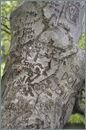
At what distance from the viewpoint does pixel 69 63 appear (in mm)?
809

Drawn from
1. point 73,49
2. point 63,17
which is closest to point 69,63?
point 73,49

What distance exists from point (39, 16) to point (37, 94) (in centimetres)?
24

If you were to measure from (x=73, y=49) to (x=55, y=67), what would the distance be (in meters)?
0.08

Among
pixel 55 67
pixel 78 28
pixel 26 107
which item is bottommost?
pixel 26 107

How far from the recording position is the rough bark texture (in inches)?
29.4

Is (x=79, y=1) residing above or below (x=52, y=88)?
above

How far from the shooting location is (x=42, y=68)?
0.79 metres

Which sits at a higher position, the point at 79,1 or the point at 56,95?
the point at 79,1

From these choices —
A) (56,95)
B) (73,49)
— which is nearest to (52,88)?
(56,95)

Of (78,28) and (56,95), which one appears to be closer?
(56,95)

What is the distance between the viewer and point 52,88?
0.77 m

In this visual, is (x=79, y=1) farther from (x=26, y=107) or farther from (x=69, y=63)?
(x=26, y=107)

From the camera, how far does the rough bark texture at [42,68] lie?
75 cm

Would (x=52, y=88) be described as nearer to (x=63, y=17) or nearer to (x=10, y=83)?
(x=10, y=83)
